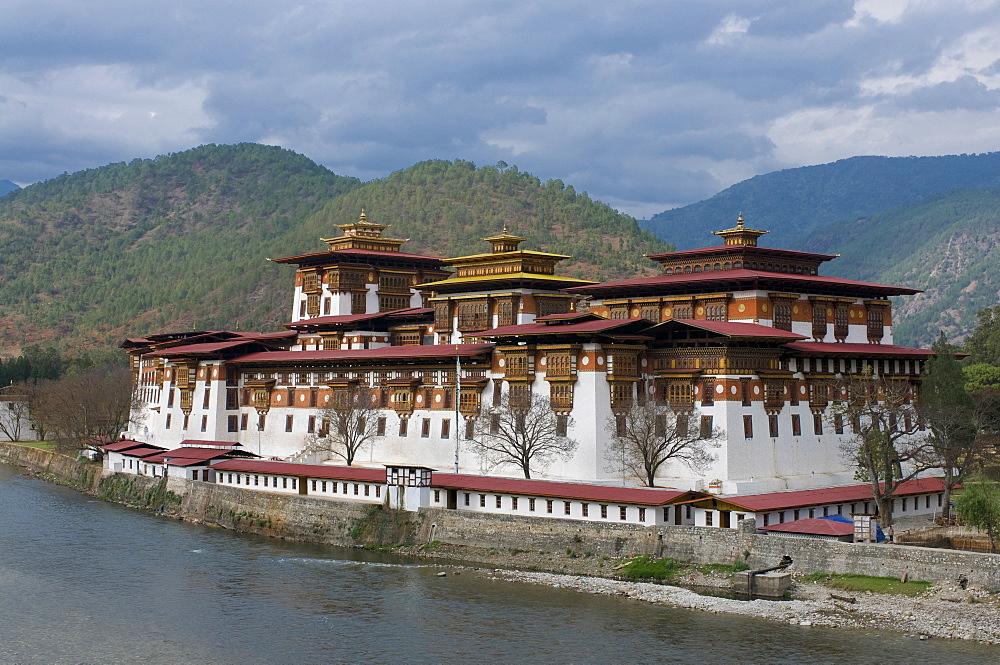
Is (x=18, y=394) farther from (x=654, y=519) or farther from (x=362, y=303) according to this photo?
(x=654, y=519)

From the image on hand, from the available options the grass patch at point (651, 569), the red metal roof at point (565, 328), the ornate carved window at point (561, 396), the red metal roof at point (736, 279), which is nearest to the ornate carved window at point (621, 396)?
the ornate carved window at point (561, 396)

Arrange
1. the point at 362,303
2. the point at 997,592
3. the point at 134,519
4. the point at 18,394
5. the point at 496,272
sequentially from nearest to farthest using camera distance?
the point at 997,592
the point at 134,519
the point at 496,272
the point at 362,303
the point at 18,394

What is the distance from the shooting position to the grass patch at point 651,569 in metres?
57.8

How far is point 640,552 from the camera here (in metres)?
59.7

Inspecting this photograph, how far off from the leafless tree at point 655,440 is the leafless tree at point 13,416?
88.2 meters

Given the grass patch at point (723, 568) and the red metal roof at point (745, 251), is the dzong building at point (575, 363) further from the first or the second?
the grass patch at point (723, 568)

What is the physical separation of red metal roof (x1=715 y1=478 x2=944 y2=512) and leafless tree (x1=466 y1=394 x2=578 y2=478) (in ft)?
38.6

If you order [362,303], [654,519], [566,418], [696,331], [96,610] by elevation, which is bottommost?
[96,610]

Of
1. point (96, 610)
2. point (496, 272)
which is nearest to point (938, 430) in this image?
point (496, 272)

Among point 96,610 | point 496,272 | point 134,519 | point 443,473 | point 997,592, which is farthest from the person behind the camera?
point 496,272

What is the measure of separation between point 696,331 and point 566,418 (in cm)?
885

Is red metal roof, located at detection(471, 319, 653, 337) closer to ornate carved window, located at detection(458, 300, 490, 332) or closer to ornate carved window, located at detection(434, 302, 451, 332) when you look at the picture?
ornate carved window, located at detection(458, 300, 490, 332)

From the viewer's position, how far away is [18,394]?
144375mm

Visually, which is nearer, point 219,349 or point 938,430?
point 938,430
